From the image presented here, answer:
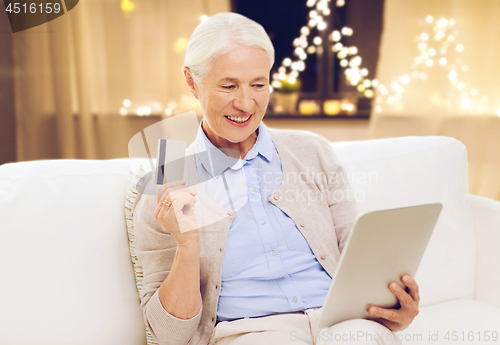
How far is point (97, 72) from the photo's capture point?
9.17ft

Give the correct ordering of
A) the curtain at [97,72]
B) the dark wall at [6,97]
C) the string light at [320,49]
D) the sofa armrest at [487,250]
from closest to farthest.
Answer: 1. the sofa armrest at [487,250]
2. the dark wall at [6,97]
3. the curtain at [97,72]
4. the string light at [320,49]

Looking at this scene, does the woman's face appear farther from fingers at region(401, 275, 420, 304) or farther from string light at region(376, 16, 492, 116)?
string light at region(376, 16, 492, 116)

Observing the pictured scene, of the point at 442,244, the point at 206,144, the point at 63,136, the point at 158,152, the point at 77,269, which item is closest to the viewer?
the point at 158,152

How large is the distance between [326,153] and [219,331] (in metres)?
0.57

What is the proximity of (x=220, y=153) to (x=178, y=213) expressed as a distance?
11.2 inches

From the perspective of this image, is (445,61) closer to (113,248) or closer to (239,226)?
(239,226)

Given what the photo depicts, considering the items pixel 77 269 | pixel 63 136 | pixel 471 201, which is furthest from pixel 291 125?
pixel 77 269

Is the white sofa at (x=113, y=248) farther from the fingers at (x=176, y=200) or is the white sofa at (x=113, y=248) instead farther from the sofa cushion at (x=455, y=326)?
the fingers at (x=176, y=200)

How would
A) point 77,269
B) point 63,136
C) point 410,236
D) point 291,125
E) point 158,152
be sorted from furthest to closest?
1. point 291,125
2. point 63,136
3. point 77,269
4. point 158,152
5. point 410,236

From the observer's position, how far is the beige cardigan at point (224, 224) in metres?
0.92

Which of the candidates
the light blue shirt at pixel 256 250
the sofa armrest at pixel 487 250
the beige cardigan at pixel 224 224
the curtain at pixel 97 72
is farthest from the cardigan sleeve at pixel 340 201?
the curtain at pixel 97 72

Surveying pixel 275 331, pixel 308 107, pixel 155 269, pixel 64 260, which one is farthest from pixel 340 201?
pixel 308 107

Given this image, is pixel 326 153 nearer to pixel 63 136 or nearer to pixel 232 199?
pixel 232 199

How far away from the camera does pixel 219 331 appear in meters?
0.92
